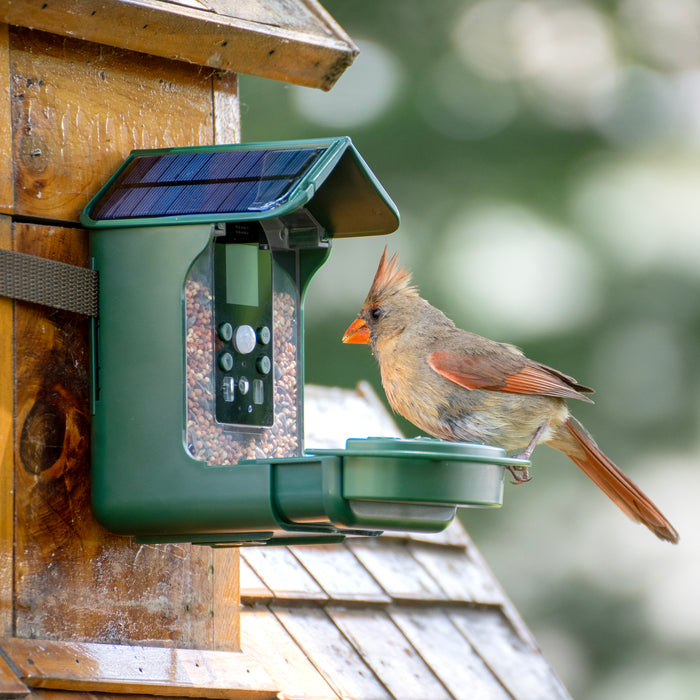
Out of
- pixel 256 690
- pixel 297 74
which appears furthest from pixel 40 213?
pixel 256 690

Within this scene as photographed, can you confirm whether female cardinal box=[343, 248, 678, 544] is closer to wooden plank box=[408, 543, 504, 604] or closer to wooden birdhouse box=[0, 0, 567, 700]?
Answer: wooden plank box=[408, 543, 504, 604]

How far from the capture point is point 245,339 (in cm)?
299

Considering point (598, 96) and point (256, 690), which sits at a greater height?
point (256, 690)

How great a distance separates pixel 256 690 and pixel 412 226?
23.7ft

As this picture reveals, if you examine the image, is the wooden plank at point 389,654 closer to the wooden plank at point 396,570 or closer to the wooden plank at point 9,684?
the wooden plank at point 396,570

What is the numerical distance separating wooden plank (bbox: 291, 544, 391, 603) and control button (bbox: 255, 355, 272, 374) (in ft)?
3.48

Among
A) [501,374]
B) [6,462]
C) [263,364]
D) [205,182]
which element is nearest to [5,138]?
[205,182]

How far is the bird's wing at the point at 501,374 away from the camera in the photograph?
12.5 ft

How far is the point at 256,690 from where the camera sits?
10.0ft

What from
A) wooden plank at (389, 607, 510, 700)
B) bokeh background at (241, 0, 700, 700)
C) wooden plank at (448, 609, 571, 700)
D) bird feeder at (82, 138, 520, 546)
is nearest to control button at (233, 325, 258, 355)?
bird feeder at (82, 138, 520, 546)

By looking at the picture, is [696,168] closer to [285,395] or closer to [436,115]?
[436,115]

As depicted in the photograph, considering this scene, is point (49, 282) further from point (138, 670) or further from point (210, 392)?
point (138, 670)

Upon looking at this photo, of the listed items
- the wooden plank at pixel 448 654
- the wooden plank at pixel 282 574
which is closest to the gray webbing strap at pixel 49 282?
the wooden plank at pixel 282 574

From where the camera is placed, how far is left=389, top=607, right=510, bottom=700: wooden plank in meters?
3.91
